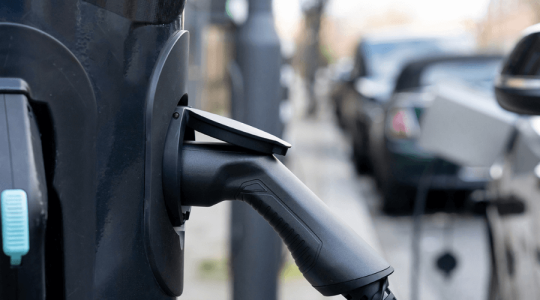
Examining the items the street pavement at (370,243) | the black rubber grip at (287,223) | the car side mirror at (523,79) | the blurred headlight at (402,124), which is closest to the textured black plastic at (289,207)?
the black rubber grip at (287,223)

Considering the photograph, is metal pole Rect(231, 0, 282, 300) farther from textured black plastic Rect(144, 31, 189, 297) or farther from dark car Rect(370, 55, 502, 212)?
dark car Rect(370, 55, 502, 212)

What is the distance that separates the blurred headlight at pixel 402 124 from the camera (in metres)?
5.75

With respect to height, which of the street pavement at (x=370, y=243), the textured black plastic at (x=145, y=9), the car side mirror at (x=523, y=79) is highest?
the textured black plastic at (x=145, y=9)

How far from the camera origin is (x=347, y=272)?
2.31 feet

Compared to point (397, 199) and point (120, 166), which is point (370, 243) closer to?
point (397, 199)

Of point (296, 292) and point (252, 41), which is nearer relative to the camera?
point (252, 41)

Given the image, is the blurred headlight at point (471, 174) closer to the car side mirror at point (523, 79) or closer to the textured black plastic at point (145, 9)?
the car side mirror at point (523, 79)

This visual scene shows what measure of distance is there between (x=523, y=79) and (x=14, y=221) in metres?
1.24

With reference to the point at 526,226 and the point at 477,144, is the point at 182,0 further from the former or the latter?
the point at 477,144

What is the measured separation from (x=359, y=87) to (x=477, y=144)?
6.29 metres

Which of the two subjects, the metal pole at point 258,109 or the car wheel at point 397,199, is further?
the car wheel at point 397,199

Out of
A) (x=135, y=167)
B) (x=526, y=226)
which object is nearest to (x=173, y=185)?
(x=135, y=167)

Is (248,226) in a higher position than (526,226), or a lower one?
lower

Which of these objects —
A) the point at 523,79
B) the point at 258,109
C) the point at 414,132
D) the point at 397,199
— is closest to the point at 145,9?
the point at 523,79
